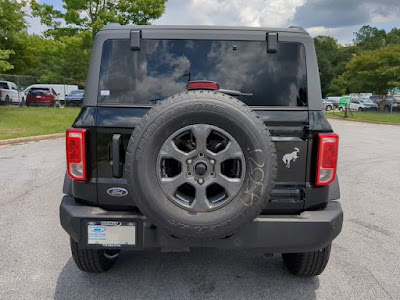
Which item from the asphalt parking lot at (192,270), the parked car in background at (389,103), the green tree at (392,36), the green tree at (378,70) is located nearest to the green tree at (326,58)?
the green tree at (392,36)

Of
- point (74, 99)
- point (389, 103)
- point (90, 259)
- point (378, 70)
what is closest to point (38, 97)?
point (74, 99)

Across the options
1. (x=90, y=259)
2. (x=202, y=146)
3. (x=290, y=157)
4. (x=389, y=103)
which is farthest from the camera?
(x=389, y=103)

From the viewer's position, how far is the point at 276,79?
286cm

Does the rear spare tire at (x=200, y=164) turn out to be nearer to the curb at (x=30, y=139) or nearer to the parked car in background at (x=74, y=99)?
the curb at (x=30, y=139)

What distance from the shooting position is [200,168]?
94.3 inches

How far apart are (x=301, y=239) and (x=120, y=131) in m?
1.43

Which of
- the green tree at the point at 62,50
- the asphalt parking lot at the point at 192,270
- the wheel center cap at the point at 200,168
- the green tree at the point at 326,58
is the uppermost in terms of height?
the green tree at the point at 326,58

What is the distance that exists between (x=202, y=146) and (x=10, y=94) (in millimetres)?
27937

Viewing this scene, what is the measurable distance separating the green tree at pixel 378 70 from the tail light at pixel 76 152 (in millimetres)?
36629

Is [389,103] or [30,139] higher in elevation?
[389,103]

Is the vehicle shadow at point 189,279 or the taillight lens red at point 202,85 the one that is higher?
the taillight lens red at point 202,85

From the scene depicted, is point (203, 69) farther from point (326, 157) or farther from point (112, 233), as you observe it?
point (112, 233)

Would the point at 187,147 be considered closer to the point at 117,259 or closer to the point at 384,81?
the point at 117,259

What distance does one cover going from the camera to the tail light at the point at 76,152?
2.69 m
